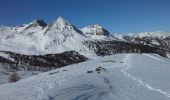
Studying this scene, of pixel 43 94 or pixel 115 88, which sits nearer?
pixel 43 94

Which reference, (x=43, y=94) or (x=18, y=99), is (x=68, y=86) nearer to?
(x=43, y=94)

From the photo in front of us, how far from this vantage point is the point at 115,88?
4262cm

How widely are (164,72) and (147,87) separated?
16410 millimetres

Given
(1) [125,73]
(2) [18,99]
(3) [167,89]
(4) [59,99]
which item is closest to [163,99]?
(3) [167,89]

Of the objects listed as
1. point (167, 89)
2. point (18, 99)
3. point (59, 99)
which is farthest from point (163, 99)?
point (18, 99)

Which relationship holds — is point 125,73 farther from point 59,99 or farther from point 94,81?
point 59,99

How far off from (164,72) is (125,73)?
8.27 metres

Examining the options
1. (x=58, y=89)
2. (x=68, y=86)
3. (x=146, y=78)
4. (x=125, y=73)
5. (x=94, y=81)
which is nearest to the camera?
(x=58, y=89)

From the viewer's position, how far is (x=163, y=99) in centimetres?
3681

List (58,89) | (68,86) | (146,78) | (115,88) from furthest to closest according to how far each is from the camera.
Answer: (146,78) → (115,88) → (68,86) → (58,89)

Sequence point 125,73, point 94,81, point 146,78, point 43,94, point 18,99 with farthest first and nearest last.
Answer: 1. point 125,73
2. point 146,78
3. point 94,81
4. point 43,94
5. point 18,99

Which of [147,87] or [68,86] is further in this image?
[147,87]

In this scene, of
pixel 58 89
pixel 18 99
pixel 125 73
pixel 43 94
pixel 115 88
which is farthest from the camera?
pixel 125 73

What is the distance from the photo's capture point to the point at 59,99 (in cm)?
3111
